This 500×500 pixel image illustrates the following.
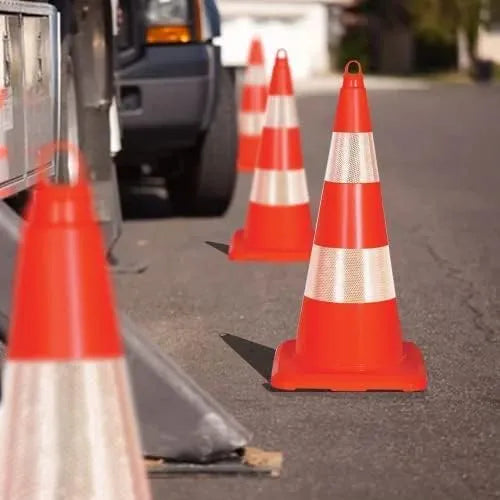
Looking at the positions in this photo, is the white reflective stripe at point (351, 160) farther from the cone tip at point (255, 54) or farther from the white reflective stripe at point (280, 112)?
the cone tip at point (255, 54)

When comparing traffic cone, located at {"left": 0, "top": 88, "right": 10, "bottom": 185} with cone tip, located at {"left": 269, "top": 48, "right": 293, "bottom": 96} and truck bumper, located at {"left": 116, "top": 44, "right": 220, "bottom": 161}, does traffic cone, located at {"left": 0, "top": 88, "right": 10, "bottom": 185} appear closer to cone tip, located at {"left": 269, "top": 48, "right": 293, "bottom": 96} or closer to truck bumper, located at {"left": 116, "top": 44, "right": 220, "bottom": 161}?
truck bumper, located at {"left": 116, "top": 44, "right": 220, "bottom": 161}

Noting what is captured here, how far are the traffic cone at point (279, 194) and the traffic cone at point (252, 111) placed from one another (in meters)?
4.09

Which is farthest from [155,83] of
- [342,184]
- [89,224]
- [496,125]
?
[496,125]

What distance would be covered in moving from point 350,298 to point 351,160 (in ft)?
1.53

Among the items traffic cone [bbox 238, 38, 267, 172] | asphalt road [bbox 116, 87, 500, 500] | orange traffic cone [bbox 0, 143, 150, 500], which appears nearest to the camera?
orange traffic cone [bbox 0, 143, 150, 500]

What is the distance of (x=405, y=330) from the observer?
5.45m

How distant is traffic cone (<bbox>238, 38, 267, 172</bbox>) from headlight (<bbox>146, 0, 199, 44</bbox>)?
392 cm

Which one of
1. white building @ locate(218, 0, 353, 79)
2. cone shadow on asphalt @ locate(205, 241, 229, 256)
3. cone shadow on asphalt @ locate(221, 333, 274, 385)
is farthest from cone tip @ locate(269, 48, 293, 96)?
white building @ locate(218, 0, 353, 79)

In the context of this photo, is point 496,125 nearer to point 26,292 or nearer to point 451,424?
point 451,424

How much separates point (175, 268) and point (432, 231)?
71.8 inches

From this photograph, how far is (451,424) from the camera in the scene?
4207mm

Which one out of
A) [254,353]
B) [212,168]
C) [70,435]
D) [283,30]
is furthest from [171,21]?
[283,30]

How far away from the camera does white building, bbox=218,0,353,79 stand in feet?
122

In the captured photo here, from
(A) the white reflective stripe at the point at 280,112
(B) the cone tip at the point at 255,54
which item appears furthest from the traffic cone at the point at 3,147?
(B) the cone tip at the point at 255,54
